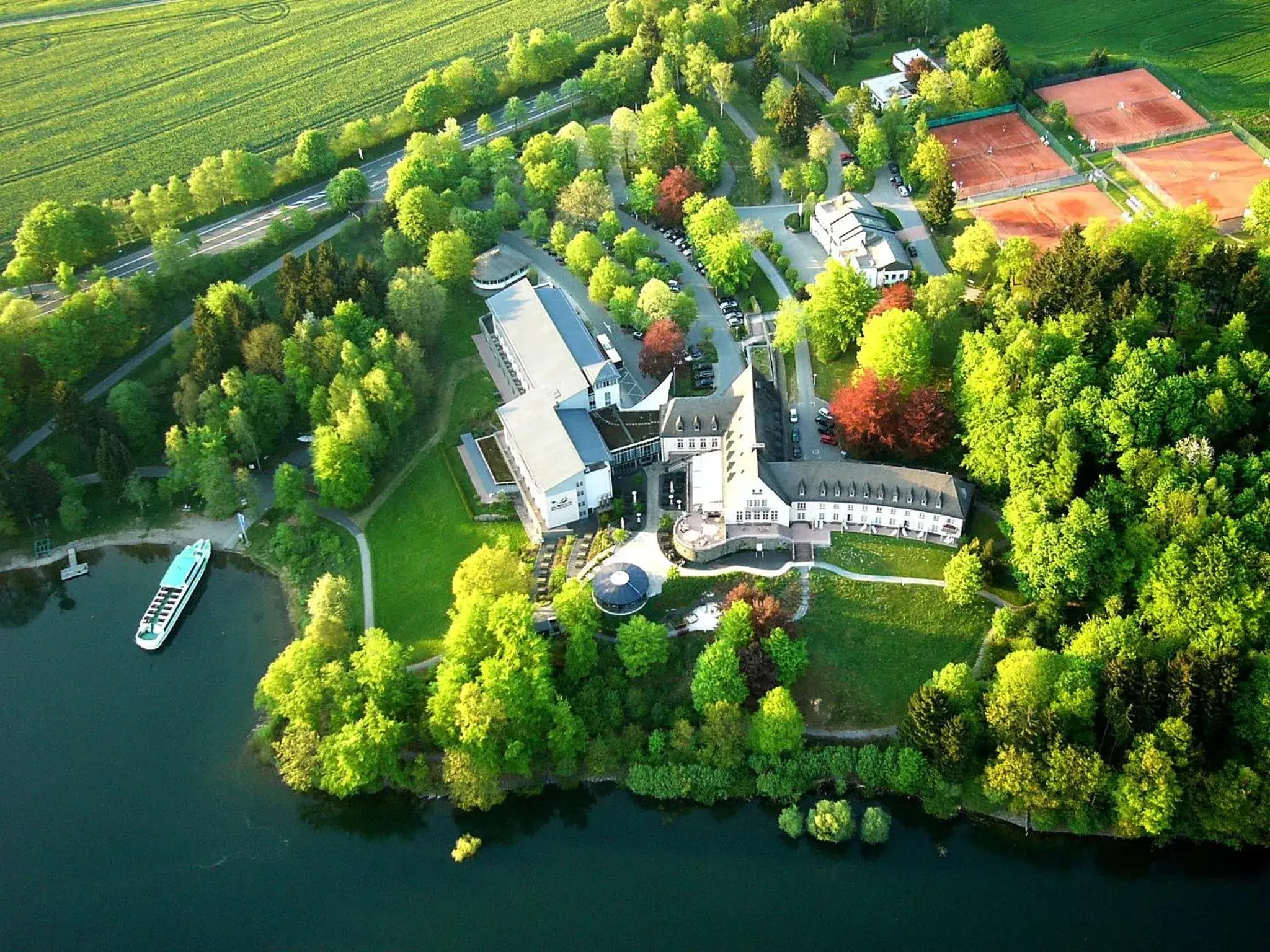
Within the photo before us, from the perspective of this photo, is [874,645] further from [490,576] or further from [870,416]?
[490,576]

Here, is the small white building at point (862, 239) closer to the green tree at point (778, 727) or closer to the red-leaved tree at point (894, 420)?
the red-leaved tree at point (894, 420)

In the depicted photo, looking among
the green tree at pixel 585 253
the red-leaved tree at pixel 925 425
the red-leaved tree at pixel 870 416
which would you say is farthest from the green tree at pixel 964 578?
the green tree at pixel 585 253

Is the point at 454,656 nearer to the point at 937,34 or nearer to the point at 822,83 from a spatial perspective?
the point at 822,83

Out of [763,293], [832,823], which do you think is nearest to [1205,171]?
[763,293]

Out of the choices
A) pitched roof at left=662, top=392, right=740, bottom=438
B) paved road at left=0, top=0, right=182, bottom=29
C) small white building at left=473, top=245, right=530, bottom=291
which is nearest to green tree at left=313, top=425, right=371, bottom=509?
pitched roof at left=662, top=392, right=740, bottom=438

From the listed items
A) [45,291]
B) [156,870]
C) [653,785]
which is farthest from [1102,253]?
[45,291]

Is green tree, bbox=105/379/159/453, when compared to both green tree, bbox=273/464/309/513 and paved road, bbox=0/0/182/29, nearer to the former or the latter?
green tree, bbox=273/464/309/513

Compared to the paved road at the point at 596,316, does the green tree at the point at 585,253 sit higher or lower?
higher
